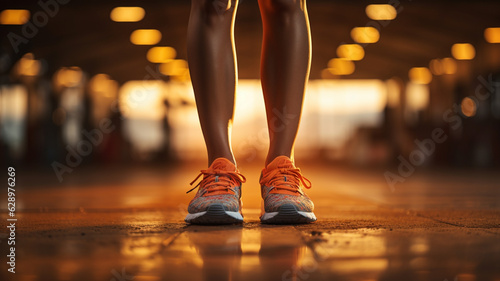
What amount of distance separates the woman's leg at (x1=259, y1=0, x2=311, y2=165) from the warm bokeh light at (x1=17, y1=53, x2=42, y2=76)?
1693 cm

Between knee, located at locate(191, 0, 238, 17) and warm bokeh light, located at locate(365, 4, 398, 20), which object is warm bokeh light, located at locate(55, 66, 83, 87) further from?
knee, located at locate(191, 0, 238, 17)

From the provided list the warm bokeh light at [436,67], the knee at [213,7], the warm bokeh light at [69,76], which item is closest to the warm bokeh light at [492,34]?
the warm bokeh light at [436,67]

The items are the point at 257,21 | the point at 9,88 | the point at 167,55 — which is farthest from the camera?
the point at 9,88

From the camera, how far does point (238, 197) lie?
2143mm

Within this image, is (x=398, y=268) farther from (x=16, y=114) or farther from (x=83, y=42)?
(x=16, y=114)

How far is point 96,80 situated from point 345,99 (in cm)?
1318

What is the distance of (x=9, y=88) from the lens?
22000mm

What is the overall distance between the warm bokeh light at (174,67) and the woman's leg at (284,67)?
1915cm

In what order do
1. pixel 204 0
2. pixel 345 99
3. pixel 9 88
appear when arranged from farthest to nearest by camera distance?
pixel 345 99
pixel 9 88
pixel 204 0

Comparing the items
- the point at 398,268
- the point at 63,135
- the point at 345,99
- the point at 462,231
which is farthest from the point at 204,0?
the point at 345,99

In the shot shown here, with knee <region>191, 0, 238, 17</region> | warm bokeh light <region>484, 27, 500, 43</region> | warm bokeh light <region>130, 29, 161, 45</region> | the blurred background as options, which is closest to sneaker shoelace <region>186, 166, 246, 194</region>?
knee <region>191, 0, 238, 17</region>

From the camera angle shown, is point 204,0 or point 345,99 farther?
point 345,99

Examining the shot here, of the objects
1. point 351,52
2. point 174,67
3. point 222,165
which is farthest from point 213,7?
point 174,67

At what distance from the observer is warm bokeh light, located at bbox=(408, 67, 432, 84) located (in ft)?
74.7
